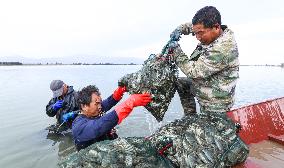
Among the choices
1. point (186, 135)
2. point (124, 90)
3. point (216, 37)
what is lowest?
point (186, 135)

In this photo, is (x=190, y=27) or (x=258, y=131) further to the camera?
(x=258, y=131)

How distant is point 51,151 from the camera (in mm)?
10227

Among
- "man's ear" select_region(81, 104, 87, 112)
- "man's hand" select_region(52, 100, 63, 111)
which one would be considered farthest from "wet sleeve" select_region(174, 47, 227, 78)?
"man's hand" select_region(52, 100, 63, 111)

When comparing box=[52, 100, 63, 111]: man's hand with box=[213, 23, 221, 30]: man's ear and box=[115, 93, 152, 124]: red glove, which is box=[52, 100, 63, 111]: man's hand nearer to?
box=[115, 93, 152, 124]: red glove

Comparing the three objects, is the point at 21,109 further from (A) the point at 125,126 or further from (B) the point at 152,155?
(B) the point at 152,155

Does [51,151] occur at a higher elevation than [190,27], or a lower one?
lower

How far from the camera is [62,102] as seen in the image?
31.1ft

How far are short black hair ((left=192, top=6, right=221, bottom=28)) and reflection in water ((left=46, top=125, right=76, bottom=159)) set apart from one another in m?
7.46

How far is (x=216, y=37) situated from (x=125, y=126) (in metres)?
10.4

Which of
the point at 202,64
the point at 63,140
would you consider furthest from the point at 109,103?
the point at 63,140

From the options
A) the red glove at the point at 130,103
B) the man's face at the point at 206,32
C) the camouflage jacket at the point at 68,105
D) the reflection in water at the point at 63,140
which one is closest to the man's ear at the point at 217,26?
the man's face at the point at 206,32

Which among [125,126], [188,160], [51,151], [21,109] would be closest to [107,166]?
[188,160]

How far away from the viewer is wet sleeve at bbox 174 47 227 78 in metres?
3.81

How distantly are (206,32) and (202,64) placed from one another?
0.40 meters
